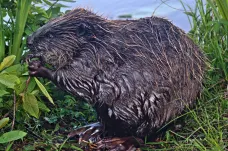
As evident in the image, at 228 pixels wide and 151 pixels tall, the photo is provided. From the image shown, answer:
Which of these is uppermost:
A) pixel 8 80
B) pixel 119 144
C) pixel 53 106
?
pixel 8 80

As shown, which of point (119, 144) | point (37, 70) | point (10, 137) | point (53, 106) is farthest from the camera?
point (53, 106)

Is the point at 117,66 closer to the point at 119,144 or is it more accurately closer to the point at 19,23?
the point at 119,144


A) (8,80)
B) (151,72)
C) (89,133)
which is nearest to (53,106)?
(89,133)

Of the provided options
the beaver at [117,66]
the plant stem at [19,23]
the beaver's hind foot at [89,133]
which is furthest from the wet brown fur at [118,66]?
the plant stem at [19,23]

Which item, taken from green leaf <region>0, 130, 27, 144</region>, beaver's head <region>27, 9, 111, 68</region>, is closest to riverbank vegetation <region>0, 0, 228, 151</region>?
green leaf <region>0, 130, 27, 144</region>

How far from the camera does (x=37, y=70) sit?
2809mm

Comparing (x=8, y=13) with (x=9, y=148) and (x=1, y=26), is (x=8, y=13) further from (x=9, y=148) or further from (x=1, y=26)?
(x=9, y=148)

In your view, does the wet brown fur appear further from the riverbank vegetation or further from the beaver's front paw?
the riverbank vegetation

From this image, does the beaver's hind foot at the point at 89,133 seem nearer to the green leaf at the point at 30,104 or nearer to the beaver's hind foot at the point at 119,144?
the beaver's hind foot at the point at 119,144

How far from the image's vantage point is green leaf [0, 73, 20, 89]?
274 centimetres

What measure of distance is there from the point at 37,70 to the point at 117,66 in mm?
377

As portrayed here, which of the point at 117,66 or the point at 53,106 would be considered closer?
the point at 117,66

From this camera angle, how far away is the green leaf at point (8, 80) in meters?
2.74

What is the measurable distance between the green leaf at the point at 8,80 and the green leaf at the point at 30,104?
0.15m
